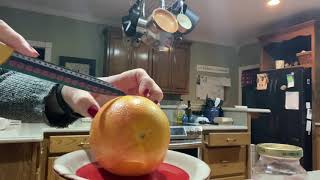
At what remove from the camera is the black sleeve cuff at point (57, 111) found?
1.55 feet

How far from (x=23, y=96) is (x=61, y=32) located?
9.13 feet

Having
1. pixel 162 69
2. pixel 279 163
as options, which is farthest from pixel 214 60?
pixel 279 163

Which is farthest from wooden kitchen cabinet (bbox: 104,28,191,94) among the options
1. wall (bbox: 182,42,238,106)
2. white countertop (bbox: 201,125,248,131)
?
white countertop (bbox: 201,125,248,131)

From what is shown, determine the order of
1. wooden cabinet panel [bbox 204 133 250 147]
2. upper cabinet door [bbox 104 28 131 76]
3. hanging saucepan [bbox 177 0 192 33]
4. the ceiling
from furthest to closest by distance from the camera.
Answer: upper cabinet door [bbox 104 28 131 76], the ceiling, wooden cabinet panel [bbox 204 133 250 147], hanging saucepan [bbox 177 0 192 33]

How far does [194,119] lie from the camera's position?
273cm

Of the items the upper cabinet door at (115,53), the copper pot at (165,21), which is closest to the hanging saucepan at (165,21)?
the copper pot at (165,21)

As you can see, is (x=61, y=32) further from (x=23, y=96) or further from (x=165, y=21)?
(x=23, y=96)

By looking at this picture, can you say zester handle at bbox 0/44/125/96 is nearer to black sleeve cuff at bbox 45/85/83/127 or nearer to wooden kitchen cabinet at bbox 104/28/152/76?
black sleeve cuff at bbox 45/85/83/127

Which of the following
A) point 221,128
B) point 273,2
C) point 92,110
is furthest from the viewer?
point 273,2

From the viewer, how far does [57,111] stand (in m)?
0.48

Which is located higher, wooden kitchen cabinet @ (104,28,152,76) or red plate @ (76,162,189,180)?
wooden kitchen cabinet @ (104,28,152,76)

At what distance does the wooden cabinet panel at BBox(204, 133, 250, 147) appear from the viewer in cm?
226

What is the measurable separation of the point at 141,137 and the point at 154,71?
9.91 ft

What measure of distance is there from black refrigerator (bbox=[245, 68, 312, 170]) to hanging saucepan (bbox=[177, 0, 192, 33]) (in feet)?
4.20
